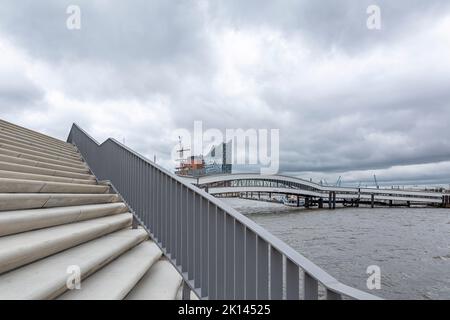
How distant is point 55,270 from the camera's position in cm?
261

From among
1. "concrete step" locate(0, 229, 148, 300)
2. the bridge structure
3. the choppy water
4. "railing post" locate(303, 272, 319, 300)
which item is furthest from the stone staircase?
the bridge structure

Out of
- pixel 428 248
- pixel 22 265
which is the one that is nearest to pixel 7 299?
pixel 22 265

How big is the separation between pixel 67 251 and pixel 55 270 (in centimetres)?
65

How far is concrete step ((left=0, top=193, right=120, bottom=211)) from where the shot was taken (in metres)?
3.30

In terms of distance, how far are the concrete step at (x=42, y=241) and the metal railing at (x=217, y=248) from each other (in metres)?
0.79

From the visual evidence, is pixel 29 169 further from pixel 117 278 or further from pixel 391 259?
pixel 391 259

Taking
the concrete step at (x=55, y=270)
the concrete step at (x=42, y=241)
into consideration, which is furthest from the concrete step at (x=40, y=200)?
the concrete step at (x=55, y=270)

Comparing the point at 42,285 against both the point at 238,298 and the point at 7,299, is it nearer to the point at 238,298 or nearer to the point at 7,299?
the point at 7,299

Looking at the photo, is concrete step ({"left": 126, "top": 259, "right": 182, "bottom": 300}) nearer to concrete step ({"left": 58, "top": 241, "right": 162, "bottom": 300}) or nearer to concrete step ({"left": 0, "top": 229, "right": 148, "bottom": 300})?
concrete step ({"left": 58, "top": 241, "right": 162, "bottom": 300})

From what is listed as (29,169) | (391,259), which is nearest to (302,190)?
(391,259)

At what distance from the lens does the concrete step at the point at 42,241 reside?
2.49 meters

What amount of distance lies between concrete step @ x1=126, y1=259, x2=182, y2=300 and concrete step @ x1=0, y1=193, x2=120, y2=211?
166 cm
